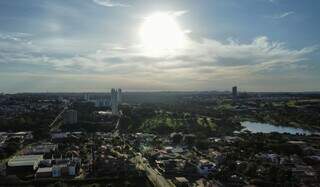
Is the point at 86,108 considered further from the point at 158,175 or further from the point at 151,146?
the point at 158,175

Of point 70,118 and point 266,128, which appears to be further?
point 266,128

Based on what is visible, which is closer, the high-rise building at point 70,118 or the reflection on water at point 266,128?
the high-rise building at point 70,118

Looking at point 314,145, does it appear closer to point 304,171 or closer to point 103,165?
point 304,171

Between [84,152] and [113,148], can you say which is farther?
[113,148]

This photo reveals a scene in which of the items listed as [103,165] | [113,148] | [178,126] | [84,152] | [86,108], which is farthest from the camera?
[86,108]

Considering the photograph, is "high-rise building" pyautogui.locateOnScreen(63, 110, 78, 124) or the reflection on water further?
the reflection on water

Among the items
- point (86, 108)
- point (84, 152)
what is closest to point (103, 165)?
point (84, 152)

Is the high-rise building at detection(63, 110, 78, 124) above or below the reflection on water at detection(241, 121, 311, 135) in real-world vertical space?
above

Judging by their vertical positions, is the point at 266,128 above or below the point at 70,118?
below

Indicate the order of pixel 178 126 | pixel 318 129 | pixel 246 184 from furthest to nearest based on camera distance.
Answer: pixel 318 129 → pixel 178 126 → pixel 246 184

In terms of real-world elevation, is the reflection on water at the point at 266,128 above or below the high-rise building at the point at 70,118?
below

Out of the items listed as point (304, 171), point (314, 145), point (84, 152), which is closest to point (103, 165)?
point (84, 152)
